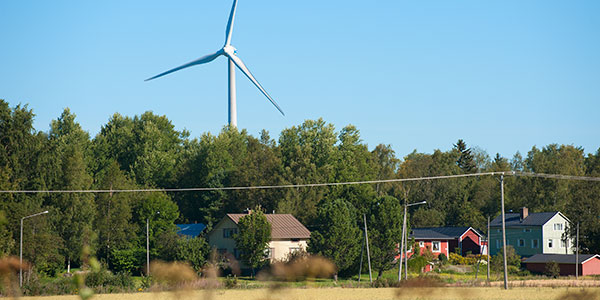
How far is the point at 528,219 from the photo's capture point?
9075 cm

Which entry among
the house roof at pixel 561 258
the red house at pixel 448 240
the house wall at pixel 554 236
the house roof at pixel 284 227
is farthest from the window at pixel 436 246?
the house roof at pixel 284 227

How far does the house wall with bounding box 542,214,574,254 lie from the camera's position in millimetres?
87562

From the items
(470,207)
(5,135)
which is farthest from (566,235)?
(5,135)

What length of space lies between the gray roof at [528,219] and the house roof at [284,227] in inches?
1212

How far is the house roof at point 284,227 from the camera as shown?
72.8m

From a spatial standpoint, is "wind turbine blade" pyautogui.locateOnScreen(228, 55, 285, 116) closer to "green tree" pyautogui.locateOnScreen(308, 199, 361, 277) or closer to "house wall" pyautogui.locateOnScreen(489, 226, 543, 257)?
"green tree" pyautogui.locateOnScreen(308, 199, 361, 277)

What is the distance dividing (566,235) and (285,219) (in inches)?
1268

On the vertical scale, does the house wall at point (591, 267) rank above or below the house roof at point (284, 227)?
below

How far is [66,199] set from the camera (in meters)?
68.5

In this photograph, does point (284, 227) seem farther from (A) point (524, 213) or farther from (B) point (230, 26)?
(A) point (524, 213)

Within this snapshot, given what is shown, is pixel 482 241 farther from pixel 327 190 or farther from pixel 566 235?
pixel 327 190

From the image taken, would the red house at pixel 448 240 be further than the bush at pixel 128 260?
Yes

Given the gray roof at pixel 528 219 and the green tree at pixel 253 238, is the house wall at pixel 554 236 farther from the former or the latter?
the green tree at pixel 253 238

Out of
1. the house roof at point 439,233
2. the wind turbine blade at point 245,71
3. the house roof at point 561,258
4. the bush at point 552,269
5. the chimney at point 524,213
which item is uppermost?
the wind turbine blade at point 245,71
